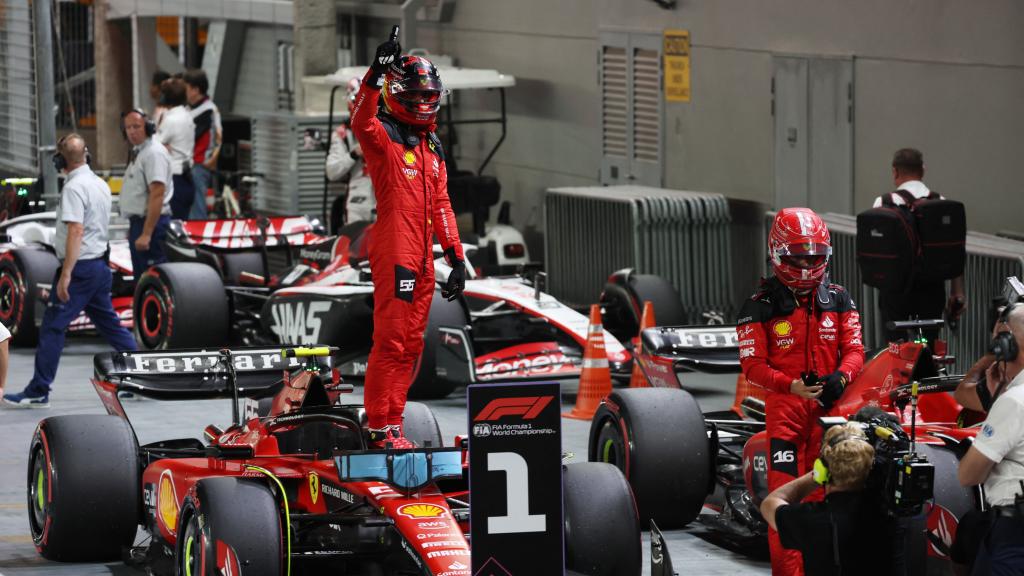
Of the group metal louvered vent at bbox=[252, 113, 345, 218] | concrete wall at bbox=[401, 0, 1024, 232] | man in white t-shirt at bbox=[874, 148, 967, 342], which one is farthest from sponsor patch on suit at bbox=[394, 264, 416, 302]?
metal louvered vent at bbox=[252, 113, 345, 218]

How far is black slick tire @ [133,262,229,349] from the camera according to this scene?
1397cm

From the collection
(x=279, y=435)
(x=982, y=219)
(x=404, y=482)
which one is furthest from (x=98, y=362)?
(x=982, y=219)

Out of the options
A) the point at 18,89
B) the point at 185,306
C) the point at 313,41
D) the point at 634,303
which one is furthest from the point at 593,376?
the point at 313,41

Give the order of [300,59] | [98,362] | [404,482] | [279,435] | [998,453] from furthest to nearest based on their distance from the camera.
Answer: [300,59] → [98,362] → [279,435] → [404,482] → [998,453]

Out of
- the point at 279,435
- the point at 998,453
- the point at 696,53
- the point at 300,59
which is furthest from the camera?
the point at 300,59

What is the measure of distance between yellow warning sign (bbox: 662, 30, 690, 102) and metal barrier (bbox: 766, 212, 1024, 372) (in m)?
4.02

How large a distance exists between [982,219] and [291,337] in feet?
17.0

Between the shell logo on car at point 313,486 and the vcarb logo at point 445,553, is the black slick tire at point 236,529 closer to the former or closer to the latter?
the shell logo on car at point 313,486

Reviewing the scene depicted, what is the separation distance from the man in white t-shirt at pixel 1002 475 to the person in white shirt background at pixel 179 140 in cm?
1245

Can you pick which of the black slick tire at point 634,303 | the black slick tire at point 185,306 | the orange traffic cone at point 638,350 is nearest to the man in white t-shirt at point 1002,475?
the orange traffic cone at point 638,350

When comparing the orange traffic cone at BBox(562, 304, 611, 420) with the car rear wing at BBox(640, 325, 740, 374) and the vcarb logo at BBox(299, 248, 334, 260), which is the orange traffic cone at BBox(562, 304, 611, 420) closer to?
the car rear wing at BBox(640, 325, 740, 374)

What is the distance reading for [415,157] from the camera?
888 cm

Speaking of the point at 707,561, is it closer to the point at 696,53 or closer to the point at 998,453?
the point at 998,453

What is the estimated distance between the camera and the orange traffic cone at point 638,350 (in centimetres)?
1145
